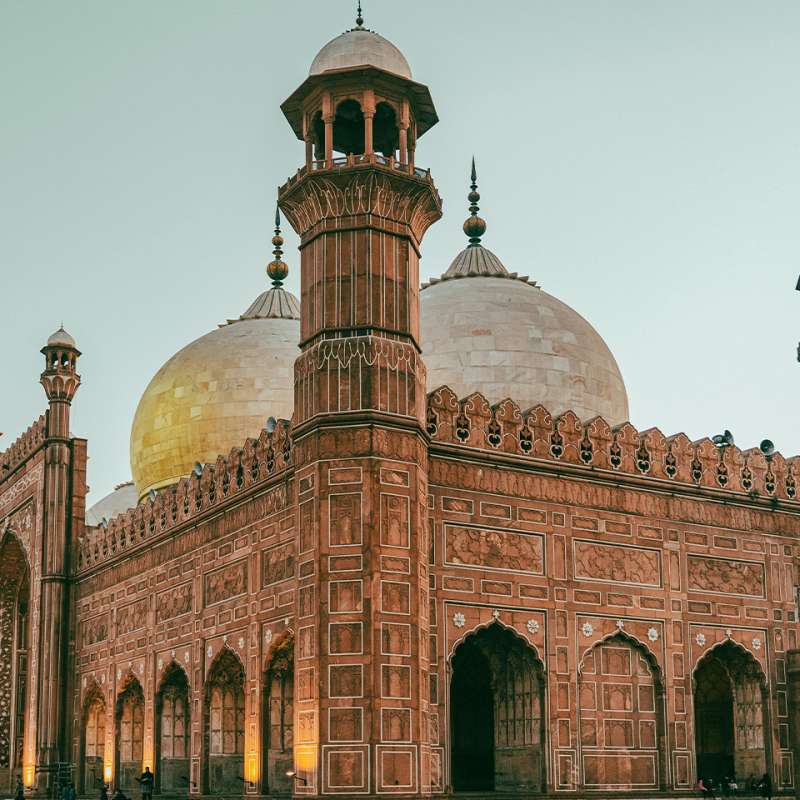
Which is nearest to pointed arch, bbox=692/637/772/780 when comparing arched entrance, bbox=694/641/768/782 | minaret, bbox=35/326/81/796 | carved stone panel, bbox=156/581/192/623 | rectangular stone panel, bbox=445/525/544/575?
arched entrance, bbox=694/641/768/782

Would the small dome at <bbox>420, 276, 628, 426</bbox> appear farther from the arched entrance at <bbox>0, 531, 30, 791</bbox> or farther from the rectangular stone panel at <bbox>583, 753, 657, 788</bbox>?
the arched entrance at <bbox>0, 531, 30, 791</bbox>

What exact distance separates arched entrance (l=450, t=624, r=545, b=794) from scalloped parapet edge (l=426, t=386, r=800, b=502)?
226cm

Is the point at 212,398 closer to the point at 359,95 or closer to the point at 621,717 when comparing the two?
the point at 359,95

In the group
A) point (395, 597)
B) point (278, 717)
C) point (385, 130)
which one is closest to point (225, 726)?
point (278, 717)

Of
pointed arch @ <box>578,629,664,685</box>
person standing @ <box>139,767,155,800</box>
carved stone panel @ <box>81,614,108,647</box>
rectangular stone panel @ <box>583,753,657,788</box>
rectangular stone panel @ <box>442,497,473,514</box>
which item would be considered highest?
rectangular stone panel @ <box>442,497,473,514</box>

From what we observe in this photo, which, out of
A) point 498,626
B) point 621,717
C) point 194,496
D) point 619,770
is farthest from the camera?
point 194,496

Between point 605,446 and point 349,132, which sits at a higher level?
point 349,132

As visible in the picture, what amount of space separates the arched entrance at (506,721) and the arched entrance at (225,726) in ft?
9.90

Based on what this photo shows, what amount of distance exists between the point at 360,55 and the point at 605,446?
559 centimetres

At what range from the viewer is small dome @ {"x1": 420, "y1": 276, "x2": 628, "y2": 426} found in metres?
17.9

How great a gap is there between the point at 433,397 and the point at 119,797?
7.40 metres

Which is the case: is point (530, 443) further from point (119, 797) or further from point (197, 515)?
point (119, 797)

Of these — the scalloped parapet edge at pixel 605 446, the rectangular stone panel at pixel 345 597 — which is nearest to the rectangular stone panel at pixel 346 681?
the rectangular stone panel at pixel 345 597

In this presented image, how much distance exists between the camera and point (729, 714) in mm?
16547
